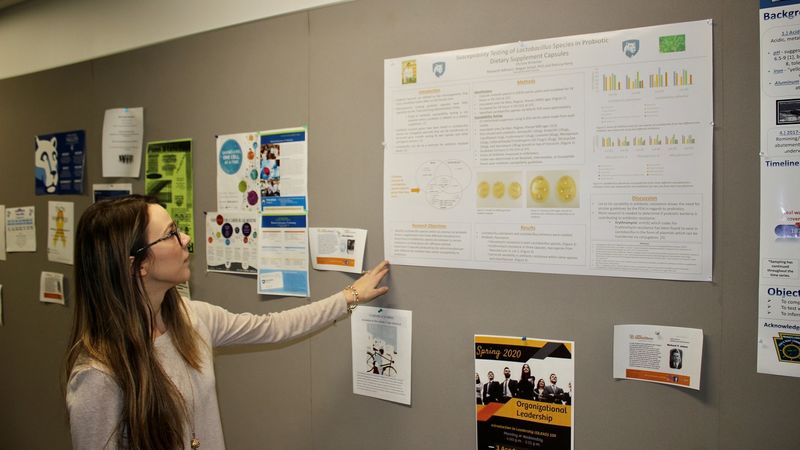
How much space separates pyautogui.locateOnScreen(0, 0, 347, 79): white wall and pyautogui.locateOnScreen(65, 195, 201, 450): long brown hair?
38.4 inches

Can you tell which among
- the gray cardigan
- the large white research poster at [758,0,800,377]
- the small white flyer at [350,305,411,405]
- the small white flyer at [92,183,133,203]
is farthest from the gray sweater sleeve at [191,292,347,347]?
the large white research poster at [758,0,800,377]

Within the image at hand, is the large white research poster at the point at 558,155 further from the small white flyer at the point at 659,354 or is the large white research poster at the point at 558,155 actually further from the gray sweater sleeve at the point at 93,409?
the gray sweater sleeve at the point at 93,409

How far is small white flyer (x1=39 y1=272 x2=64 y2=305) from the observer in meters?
2.46

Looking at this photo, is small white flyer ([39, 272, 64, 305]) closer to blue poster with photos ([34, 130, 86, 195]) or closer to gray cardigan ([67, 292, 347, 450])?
blue poster with photos ([34, 130, 86, 195])

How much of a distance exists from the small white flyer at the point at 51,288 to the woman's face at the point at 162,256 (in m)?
1.55

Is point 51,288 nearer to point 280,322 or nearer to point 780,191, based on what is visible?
point 280,322

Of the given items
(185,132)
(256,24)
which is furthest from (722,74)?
(185,132)

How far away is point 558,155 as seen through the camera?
134cm

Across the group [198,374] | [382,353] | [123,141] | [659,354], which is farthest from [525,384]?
[123,141]

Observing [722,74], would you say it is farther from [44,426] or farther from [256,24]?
[44,426]

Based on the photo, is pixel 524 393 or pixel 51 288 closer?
pixel 524 393

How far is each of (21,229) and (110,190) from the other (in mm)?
828

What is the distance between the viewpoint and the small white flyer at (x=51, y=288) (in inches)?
96.7

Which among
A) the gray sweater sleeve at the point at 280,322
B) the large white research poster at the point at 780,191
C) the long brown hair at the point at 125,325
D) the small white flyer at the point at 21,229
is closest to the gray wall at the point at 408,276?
the large white research poster at the point at 780,191
